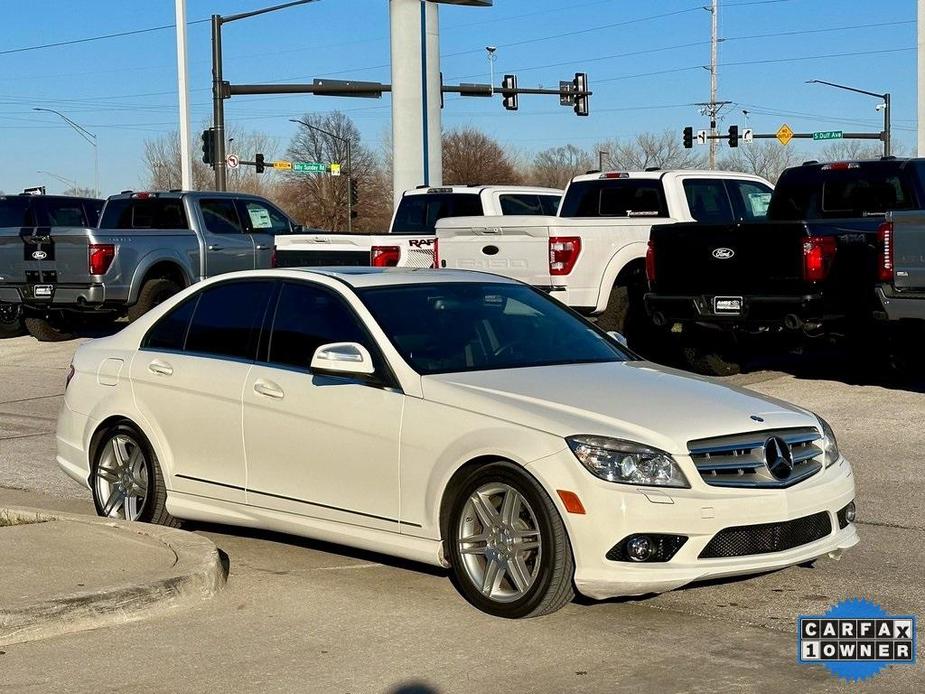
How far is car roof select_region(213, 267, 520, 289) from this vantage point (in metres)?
7.44

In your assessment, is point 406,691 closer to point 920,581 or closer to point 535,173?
point 920,581

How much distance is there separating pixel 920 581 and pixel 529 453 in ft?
7.10

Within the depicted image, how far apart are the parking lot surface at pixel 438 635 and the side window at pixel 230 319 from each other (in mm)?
1126

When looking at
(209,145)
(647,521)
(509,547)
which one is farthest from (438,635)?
(209,145)

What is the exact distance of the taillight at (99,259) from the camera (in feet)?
65.6

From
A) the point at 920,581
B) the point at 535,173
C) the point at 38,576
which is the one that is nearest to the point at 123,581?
the point at 38,576

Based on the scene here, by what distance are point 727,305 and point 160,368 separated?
719 cm

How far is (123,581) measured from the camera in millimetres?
6434

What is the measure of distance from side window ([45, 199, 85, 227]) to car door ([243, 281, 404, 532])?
17669mm

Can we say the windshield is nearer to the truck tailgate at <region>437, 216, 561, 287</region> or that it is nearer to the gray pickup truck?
the truck tailgate at <region>437, 216, 561, 287</region>

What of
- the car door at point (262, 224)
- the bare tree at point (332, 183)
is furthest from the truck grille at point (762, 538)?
the bare tree at point (332, 183)

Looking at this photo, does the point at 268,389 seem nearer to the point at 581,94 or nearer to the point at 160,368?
the point at 160,368

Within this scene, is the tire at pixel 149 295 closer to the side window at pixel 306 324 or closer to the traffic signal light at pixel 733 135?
the side window at pixel 306 324

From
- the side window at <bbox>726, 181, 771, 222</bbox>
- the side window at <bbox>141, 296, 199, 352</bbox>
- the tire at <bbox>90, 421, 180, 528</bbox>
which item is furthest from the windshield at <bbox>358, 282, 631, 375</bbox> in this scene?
the side window at <bbox>726, 181, 771, 222</bbox>
